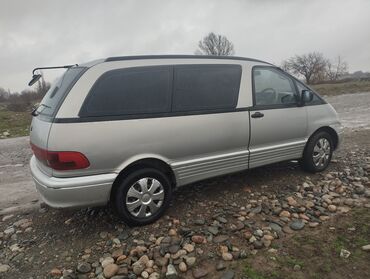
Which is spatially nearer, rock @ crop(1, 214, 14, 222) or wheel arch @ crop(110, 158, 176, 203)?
wheel arch @ crop(110, 158, 176, 203)

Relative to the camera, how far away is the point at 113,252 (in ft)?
11.4

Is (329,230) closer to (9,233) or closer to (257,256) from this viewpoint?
(257,256)

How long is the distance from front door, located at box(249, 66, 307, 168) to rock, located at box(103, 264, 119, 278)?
2.33m

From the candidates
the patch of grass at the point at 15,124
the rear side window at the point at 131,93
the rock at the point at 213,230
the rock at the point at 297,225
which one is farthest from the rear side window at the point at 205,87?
the patch of grass at the point at 15,124

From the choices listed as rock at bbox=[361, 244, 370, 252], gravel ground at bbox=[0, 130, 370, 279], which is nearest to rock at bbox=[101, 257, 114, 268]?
gravel ground at bbox=[0, 130, 370, 279]

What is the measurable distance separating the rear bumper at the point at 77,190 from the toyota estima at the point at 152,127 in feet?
0.03

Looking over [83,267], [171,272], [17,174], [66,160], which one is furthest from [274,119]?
[17,174]

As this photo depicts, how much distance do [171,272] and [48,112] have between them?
2.13 m

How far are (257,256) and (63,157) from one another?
2144 mm

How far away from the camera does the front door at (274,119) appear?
15.2 ft

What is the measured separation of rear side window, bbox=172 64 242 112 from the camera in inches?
161

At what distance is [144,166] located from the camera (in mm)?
3871

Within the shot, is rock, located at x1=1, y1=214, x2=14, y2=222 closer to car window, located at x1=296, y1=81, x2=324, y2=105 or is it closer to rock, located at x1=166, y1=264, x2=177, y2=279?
rock, located at x1=166, y1=264, x2=177, y2=279

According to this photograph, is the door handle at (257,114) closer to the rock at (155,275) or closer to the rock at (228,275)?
the rock at (228,275)
